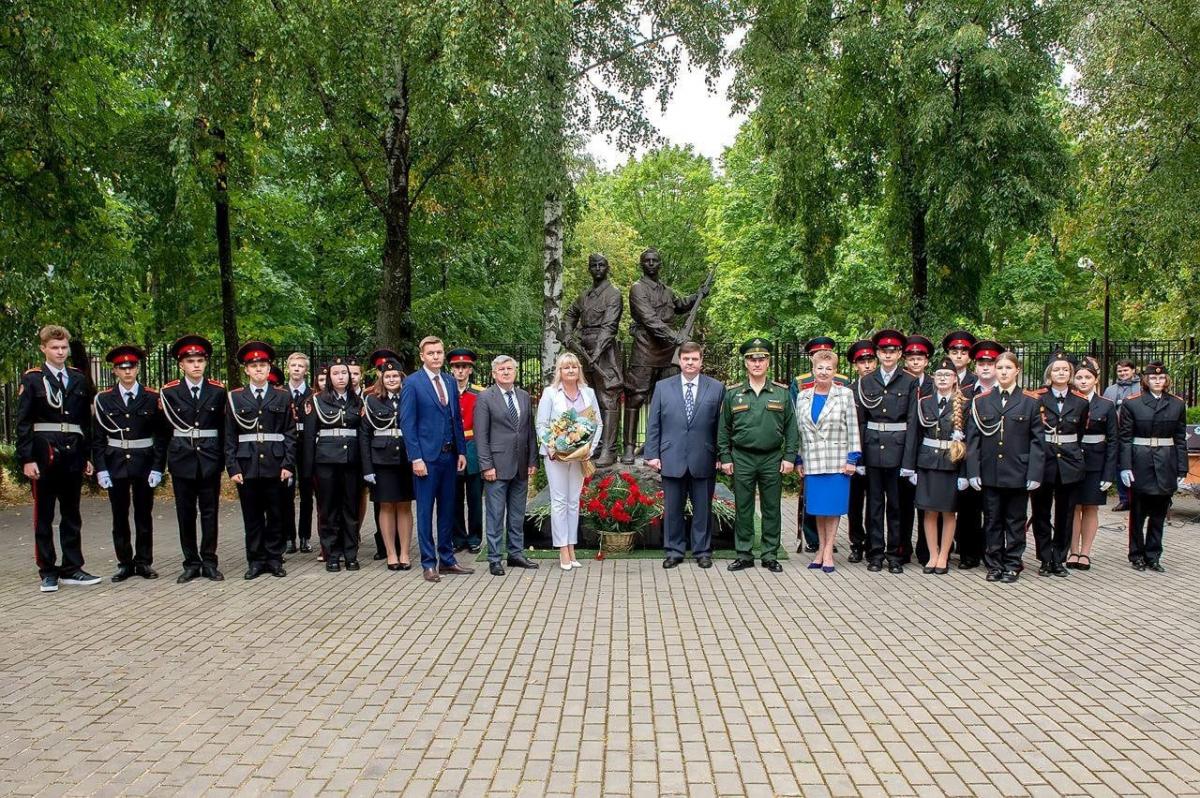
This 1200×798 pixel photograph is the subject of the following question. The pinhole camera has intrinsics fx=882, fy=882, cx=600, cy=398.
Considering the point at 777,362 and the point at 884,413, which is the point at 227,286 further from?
the point at 884,413

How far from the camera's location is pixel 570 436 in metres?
8.09

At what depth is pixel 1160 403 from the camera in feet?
28.1

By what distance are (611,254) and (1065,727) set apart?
39.8 m

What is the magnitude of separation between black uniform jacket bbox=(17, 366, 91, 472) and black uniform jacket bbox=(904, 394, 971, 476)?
749cm

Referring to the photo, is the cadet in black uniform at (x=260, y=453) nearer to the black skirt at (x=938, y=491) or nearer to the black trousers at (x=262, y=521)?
the black trousers at (x=262, y=521)

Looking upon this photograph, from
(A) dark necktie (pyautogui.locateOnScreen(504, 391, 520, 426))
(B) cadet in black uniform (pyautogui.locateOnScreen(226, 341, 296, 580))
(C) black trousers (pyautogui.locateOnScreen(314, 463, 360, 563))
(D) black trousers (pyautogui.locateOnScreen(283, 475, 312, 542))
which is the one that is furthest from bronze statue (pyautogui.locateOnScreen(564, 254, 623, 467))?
(B) cadet in black uniform (pyautogui.locateOnScreen(226, 341, 296, 580))

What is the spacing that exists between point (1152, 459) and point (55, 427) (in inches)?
395

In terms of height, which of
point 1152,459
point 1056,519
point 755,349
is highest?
point 755,349

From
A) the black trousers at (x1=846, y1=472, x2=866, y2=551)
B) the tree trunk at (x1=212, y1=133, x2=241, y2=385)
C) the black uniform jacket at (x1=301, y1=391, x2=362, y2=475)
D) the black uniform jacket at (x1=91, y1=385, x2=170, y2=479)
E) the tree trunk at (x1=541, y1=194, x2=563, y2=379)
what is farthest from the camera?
the tree trunk at (x1=212, y1=133, x2=241, y2=385)

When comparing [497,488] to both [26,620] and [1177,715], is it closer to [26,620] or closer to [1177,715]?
[26,620]

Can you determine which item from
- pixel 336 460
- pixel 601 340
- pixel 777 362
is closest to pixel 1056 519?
pixel 601 340

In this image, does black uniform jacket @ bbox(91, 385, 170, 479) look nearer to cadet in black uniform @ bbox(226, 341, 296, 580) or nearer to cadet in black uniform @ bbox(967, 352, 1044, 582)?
cadet in black uniform @ bbox(226, 341, 296, 580)

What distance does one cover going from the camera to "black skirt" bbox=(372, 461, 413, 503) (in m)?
8.30

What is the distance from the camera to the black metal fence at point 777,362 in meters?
15.6
